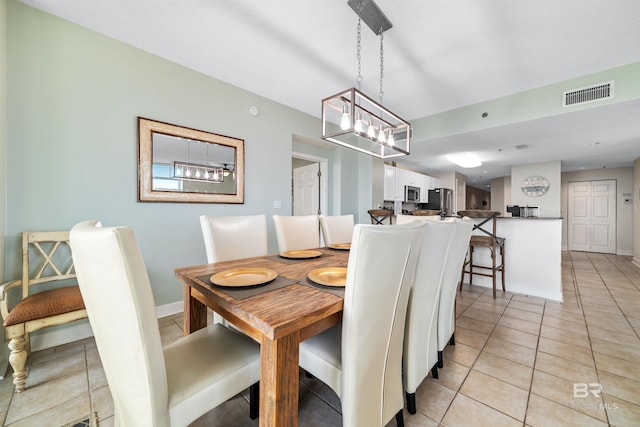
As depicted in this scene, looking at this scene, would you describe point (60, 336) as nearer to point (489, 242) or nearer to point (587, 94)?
point (489, 242)

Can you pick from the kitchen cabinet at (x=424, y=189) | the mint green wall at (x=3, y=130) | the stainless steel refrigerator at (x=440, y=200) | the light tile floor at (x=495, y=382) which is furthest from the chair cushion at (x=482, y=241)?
the mint green wall at (x=3, y=130)

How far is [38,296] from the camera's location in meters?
1.64

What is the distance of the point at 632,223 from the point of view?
5.71 m

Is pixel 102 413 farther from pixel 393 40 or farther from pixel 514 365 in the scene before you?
pixel 393 40

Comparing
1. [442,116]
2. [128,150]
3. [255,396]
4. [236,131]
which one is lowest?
[255,396]

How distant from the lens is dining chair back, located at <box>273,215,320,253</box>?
2133 millimetres

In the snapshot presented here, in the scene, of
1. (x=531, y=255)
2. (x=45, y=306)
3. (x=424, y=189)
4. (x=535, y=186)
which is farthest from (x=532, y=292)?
(x=45, y=306)

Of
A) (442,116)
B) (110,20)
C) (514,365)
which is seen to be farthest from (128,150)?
(442,116)

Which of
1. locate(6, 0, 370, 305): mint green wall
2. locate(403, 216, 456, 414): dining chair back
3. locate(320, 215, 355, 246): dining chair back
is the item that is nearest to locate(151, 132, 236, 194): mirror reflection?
locate(6, 0, 370, 305): mint green wall

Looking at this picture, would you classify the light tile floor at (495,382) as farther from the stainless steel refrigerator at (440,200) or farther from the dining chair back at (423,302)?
the stainless steel refrigerator at (440,200)

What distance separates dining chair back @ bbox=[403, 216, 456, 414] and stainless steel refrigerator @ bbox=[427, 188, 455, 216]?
5.11 metres

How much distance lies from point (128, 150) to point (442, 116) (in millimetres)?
3989

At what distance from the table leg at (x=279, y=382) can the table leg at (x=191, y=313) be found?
0.74 meters

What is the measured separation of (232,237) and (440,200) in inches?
219
